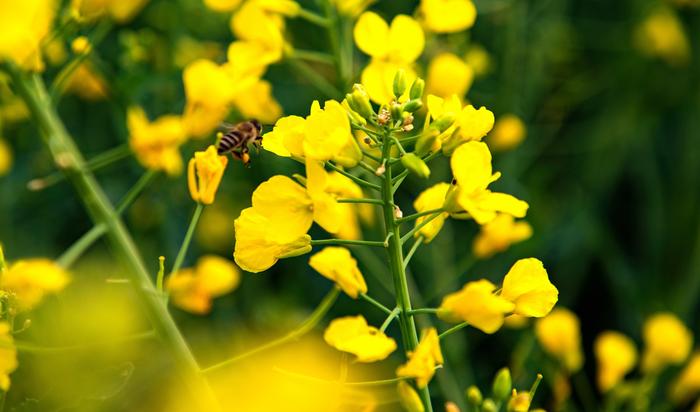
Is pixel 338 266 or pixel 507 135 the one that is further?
pixel 507 135

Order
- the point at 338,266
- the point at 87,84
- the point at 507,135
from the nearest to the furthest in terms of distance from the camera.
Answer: the point at 338,266 → the point at 507,135 → the point at 87,84

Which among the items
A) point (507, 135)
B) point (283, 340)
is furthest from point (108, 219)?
point (507, 135)

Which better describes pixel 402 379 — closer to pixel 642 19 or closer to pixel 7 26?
pixel 7 26

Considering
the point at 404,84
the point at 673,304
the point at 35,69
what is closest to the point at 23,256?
the point at 35,69

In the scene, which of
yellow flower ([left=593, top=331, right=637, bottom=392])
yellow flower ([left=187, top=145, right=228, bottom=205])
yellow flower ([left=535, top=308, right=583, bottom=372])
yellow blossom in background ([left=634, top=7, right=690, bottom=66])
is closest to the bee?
yellow flower ([left=187, top=145, right=228, bottom=205])

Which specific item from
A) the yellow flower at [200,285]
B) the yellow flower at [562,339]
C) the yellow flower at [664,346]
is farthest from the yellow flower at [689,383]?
the yellow flower at [200,285]

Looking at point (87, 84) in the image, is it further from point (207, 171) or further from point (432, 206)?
point (432, 206)
